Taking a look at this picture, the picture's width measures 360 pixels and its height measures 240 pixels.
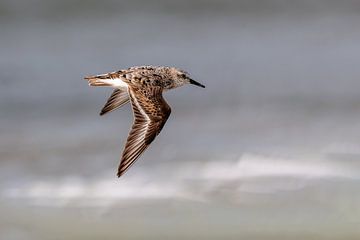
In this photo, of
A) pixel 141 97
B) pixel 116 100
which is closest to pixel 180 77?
pixel 116 100

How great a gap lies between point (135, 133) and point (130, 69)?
1.08 metres

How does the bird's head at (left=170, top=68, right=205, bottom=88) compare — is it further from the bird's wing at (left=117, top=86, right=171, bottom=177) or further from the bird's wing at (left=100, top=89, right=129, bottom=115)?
the bird's wing at (left=117, top=86, right=171, bottom=177)

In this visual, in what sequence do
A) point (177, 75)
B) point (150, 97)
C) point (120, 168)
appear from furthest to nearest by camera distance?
point (177, 75)
point (150, 97)
point (120, 168)

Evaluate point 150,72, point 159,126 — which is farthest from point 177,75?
point 159,126

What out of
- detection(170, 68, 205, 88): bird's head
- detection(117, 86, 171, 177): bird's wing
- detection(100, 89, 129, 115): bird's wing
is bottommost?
detection(117, 86, 171, 177): bird's wing

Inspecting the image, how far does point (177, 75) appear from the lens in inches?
520

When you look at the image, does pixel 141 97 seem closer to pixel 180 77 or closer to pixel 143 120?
pixel 143 120

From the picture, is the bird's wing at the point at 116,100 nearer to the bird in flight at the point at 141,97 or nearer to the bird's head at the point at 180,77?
the bird in flight at the point at 141,97

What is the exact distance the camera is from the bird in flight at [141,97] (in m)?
11.9

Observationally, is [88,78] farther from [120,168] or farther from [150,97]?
[120,168]

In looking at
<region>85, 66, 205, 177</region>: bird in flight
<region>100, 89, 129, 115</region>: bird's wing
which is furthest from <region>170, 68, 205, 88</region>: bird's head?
<region>100, 89, 129, 115</region>: bird's wing

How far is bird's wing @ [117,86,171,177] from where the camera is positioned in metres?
11.9

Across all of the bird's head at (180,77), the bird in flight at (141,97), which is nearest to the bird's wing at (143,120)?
the bird in flight at (141,97)

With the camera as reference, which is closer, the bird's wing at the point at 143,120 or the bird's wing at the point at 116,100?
the bird's wing at the point at 143,120
